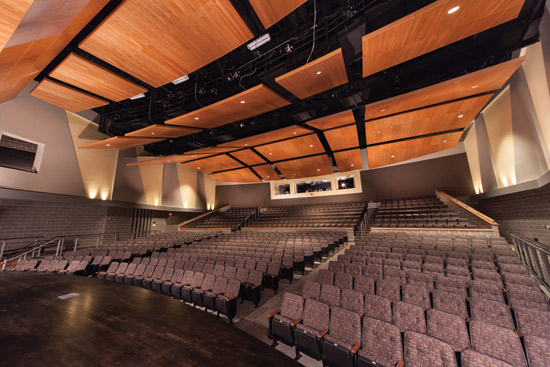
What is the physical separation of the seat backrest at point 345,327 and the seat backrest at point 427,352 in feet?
1.44

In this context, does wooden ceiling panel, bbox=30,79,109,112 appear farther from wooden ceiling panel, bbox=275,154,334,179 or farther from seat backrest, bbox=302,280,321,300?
wooden ceiling panel, bbox=275,154,334,179

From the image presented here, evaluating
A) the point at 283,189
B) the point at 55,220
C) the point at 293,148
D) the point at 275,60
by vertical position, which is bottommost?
the point at 55,220

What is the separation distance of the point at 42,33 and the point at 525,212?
1191cm

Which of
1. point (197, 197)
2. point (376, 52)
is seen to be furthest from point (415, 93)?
point (197, 197)

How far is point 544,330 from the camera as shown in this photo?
1835 millimetres

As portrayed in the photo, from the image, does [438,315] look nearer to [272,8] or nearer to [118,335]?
[118,335]

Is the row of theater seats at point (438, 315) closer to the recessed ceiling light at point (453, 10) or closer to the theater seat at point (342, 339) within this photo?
the theater seat at point (342, 339)

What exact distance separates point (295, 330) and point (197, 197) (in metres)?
13.4

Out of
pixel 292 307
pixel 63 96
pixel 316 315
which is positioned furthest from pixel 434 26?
pixel 63 96

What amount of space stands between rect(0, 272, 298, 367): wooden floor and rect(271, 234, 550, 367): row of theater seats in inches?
35.5

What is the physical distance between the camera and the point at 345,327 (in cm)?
212

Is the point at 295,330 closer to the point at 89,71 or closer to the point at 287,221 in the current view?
the point at 89,71

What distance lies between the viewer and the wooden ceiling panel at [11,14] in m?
2.29

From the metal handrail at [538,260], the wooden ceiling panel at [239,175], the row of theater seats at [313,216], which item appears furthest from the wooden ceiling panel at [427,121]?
the wooden ceiling panel at [239,175]
